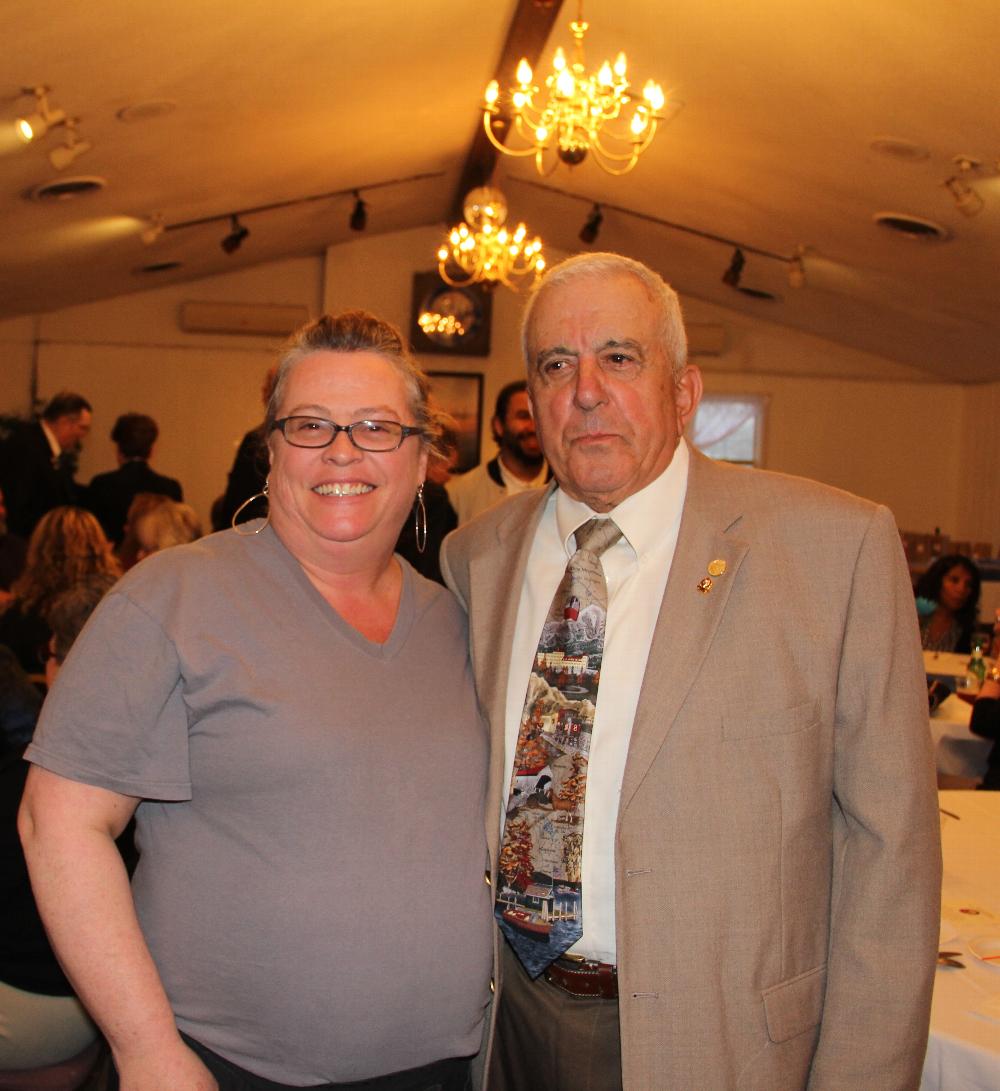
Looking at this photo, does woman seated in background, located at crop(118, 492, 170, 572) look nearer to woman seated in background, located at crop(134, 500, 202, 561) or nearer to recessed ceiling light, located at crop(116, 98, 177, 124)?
woman seated in background, located at crop(134, 500, 202, 561)

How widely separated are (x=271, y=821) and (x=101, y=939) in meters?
0.25

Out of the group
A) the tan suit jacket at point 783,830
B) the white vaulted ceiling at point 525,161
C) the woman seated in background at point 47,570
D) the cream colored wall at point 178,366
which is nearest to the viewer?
the tan suit jacket at point 783,830

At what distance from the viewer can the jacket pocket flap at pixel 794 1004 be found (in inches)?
61.9

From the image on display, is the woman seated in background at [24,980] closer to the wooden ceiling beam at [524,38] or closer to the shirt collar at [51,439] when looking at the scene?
the shirt collar at [51,439]

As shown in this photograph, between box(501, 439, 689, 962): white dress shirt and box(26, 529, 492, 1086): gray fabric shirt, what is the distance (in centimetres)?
19

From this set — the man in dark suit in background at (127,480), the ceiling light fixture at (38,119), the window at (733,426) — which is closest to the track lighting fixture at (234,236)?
the man in dark suit in background at (127,480)

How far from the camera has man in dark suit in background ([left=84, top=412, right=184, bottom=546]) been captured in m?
6.50

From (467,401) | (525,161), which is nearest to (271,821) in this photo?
(525,161)

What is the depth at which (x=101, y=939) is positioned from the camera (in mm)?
1458

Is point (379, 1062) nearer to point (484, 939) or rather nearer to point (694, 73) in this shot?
point (484, 939)

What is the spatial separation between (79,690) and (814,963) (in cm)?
109

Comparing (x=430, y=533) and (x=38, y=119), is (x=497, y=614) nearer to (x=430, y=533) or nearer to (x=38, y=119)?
(x=430, y=533)

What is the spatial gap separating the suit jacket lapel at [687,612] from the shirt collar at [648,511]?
1.6 inches

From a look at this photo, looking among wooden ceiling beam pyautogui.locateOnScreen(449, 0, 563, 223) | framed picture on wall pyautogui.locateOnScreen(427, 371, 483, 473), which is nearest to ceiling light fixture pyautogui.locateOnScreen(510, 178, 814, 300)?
wooden ceiling beam pyautogui.locateOnScreen(449, 0, 563, 223)
